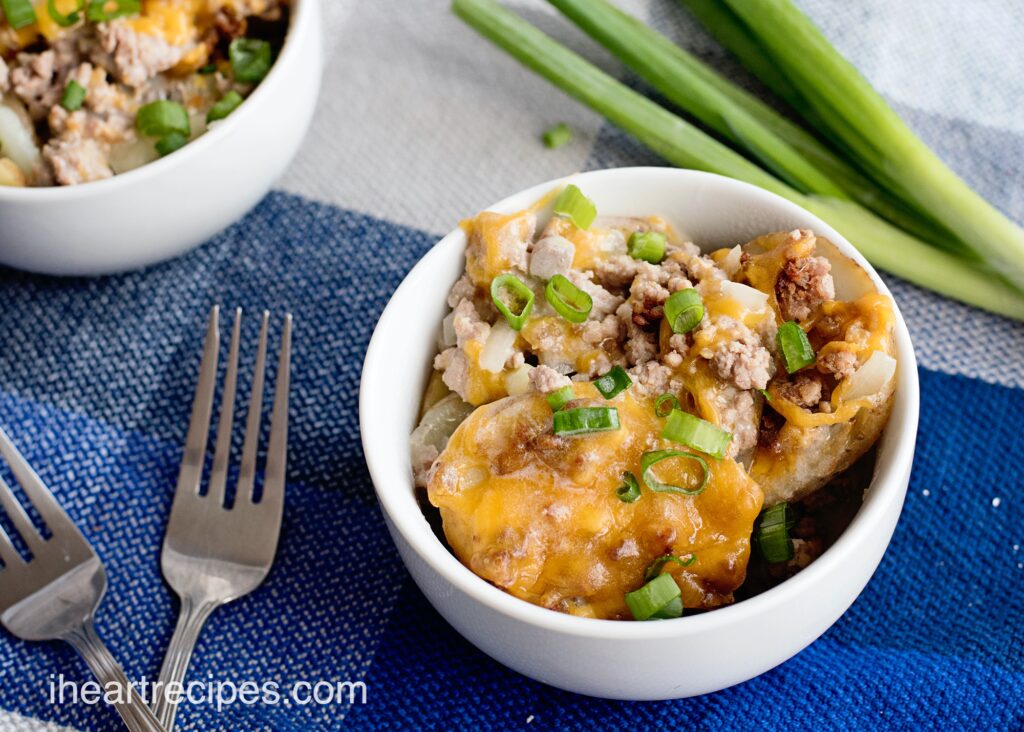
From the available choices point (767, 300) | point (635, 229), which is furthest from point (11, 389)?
point (767, 300)

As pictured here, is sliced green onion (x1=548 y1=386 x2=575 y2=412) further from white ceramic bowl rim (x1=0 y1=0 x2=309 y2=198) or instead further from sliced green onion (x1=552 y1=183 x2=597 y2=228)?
white ceramic bowl rim (x1=0 y1=0 x2=309 y2=198)

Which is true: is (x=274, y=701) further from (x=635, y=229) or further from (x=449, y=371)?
(x=635, y=229)

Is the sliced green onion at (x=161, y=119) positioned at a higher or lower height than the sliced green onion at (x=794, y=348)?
lower

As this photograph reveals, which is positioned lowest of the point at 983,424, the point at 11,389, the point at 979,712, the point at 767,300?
the point at 11,389

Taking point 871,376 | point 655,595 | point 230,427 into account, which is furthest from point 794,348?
point 230,427

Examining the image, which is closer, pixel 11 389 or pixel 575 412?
pixel 575 412

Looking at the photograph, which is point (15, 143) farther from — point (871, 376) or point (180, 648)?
point (871, 376)

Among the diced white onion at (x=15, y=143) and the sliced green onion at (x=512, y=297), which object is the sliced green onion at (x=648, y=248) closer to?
the sliced green onion at (x=512, y=297)

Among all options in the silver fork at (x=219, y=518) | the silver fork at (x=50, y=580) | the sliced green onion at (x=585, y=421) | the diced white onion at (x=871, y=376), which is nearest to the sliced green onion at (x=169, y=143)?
the silver fork at (x=219, y=518)
